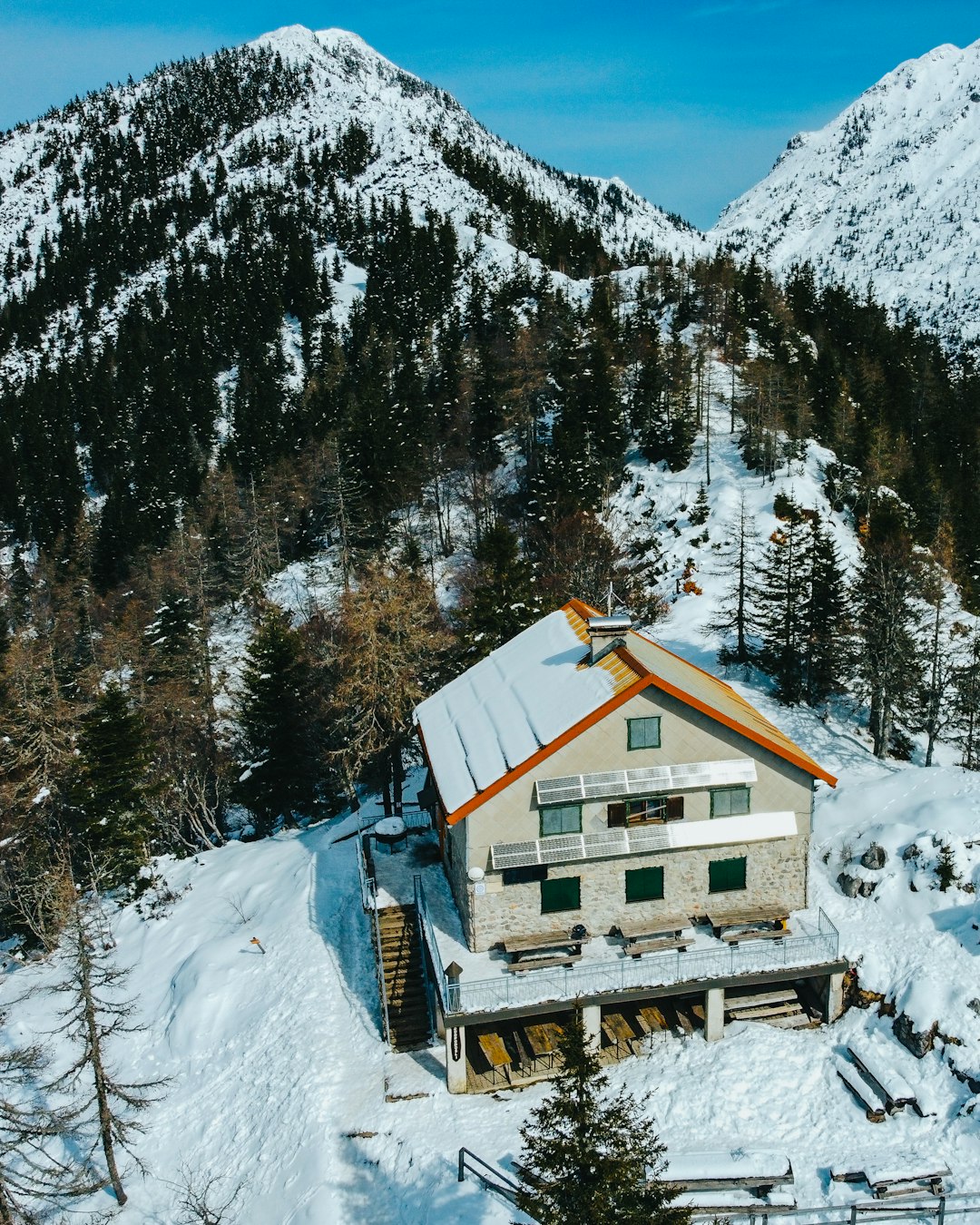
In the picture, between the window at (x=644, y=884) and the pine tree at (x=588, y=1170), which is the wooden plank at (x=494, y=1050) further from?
the pine tree at (x=588, y=1170)

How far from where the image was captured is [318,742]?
38969mm

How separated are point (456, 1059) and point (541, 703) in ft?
28.9

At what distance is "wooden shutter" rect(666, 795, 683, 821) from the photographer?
2131cm

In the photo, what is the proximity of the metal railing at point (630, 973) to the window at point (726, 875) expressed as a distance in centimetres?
150

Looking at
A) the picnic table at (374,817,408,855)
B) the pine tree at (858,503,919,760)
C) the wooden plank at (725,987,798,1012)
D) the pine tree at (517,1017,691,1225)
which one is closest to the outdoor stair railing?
the wooden plank at (725,987,798,1012)

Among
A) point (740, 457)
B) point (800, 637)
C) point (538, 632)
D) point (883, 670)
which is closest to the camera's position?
point (538, 632)

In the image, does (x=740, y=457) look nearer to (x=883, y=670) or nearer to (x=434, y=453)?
(x=434, y=453)

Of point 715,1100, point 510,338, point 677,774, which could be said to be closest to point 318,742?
point 677,774

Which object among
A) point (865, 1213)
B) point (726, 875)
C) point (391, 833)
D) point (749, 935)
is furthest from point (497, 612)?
point (865, 1213)

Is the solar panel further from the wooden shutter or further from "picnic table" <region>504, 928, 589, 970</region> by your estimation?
"picnic table" <region>504, 928, 589, 970</region>

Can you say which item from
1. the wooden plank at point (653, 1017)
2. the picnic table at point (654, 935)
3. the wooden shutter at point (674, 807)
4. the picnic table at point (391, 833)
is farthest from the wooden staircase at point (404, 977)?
the wooden shutter at point (674, 807)

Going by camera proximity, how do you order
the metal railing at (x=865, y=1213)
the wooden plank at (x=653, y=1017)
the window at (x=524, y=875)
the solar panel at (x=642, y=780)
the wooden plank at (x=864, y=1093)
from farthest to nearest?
the wooden plank at (x=653, y=1017) → the window at (x=524, y=875) → the solar panel at (x=642, y=780) → the wooden plank at (x=864, y=1093) → the metal railing at (x=865, y=1213)

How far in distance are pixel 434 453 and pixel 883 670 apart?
157ft

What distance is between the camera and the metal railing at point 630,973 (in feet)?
63.2
